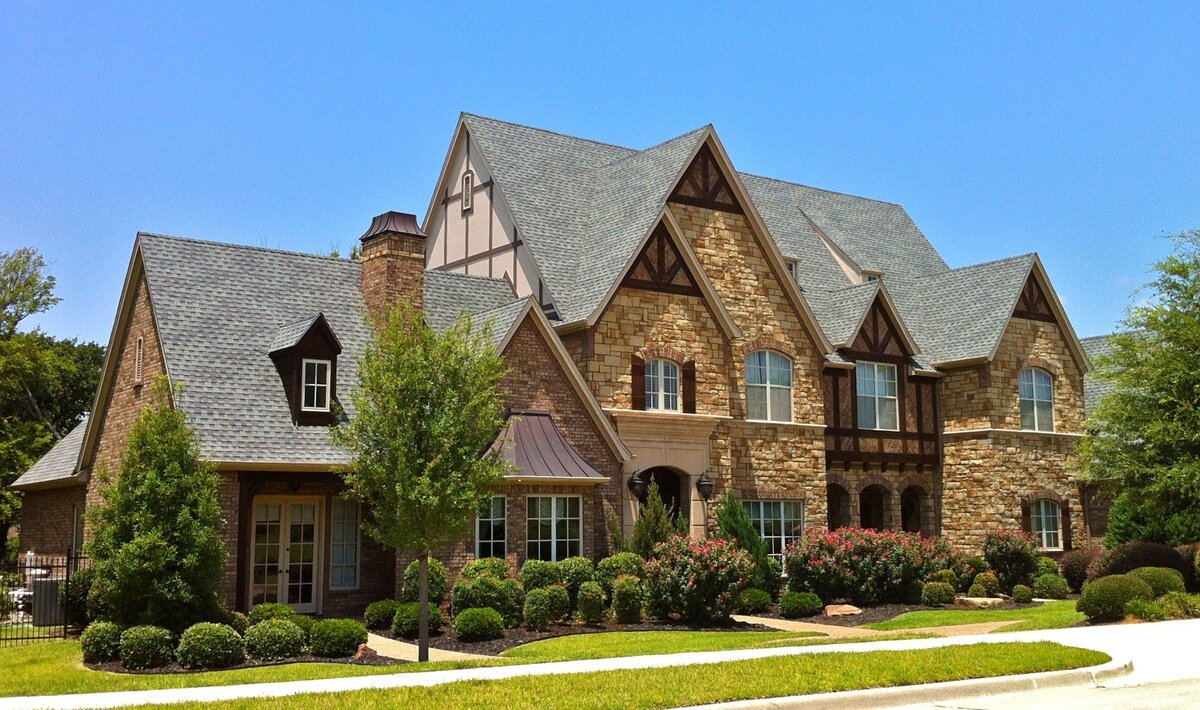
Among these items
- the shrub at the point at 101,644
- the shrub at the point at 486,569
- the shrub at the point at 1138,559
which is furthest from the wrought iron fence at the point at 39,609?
the shrub at the point at 1138,559

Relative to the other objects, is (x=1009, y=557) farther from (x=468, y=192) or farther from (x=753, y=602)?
(x=468, y=192)

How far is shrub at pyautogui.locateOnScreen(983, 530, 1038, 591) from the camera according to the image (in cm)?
3272

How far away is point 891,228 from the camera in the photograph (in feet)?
153

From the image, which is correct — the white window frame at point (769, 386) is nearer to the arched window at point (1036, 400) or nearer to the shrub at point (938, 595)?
the shrub at point (938, 595)

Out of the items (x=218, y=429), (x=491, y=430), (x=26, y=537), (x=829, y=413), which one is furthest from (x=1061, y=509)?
(x=26, y=537)

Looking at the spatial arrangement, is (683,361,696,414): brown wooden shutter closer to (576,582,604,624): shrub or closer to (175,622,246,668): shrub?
(576,582,604,624): shrub

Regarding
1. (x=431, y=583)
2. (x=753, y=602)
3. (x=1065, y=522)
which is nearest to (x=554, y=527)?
(x=431, y=583)

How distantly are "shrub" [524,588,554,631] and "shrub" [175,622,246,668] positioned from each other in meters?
6.31

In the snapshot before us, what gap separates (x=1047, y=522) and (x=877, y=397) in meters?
7.15

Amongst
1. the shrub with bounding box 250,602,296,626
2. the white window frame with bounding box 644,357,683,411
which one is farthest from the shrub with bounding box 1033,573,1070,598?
the shrub with bounding box 250,602,296,626

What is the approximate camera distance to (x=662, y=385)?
101 ft

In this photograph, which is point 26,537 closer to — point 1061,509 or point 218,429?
point 218,429

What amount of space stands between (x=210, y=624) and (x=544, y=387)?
10.5m

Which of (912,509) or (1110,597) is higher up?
(912,509)
